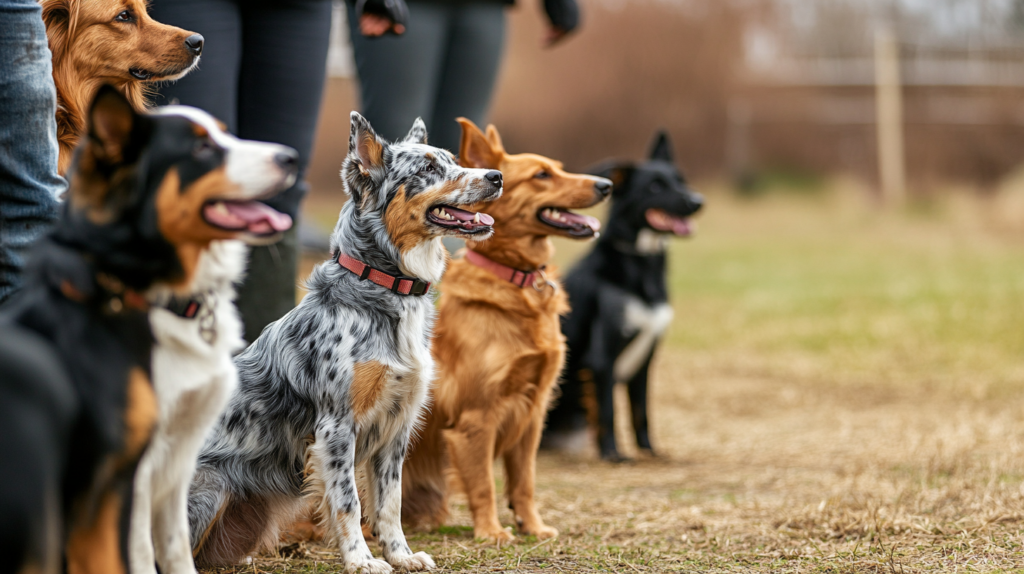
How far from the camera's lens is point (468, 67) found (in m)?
3.93

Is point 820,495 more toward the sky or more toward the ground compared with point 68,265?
more toward the ground

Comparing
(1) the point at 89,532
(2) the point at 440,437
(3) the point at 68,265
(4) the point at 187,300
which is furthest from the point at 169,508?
(2) the point at 440,437

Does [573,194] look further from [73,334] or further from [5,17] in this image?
[73,334]

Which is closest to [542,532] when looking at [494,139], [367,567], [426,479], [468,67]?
[426,479]

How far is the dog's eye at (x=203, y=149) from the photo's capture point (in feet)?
5.64

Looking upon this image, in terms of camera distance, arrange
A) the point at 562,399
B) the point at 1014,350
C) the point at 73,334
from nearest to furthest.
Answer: the point at 73,334 < the point at 562,399 < the point at 1014,350

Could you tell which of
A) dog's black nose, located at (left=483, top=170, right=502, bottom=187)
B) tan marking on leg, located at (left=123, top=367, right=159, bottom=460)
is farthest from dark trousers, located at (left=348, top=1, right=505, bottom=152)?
tan marking on leg, located at (left=123, top=367, right=159, bottom=460)

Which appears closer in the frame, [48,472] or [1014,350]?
[48,472]

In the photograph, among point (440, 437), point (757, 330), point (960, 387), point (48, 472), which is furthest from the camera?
point (757, 330)

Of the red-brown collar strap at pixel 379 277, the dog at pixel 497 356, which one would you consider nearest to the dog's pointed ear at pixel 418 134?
the dog at pixel 497 356

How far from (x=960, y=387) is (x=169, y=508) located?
541 cm

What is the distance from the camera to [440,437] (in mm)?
3273

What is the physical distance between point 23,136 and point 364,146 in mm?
845

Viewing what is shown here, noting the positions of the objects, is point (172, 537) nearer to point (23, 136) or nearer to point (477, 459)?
point (23, 136)
